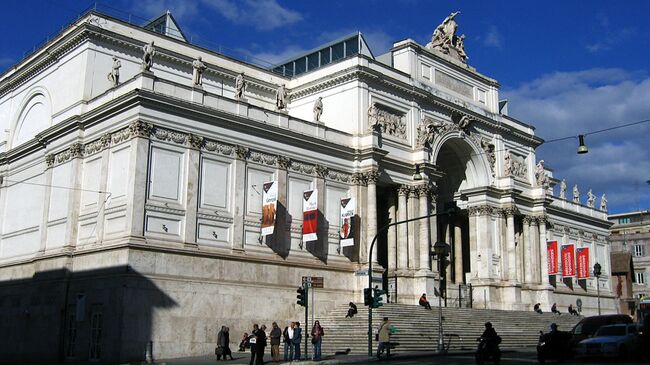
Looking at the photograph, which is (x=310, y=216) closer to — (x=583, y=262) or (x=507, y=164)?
(x=507, y=164)

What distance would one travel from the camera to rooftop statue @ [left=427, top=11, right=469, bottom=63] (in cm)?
5316

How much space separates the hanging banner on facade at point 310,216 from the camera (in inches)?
1527

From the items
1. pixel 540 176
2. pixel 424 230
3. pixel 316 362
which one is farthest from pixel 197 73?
pixel 540 176

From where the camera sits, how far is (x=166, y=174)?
34.7 metres

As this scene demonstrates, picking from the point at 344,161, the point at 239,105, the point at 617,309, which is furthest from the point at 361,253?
the point at 617,309

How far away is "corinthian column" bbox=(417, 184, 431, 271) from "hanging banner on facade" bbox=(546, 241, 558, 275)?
17491 millimetres

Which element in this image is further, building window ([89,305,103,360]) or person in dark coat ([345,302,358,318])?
person in dark coat ([345,302,358,318])

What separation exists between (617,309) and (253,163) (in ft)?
156

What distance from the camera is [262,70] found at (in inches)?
1875

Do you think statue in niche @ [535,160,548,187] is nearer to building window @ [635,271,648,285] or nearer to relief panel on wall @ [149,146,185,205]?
relief panel on wall @ [149,146,185,205]

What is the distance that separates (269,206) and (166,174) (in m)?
5.77

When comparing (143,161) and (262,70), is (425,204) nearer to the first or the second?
(262,70)

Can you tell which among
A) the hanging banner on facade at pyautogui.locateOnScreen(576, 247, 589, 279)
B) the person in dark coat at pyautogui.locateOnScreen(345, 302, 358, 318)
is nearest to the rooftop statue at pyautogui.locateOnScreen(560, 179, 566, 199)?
the hanging banner on facade at pyautogui.locateOnScreen(576, 247, 589, 279)

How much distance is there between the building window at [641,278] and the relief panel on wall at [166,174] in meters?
72.1
